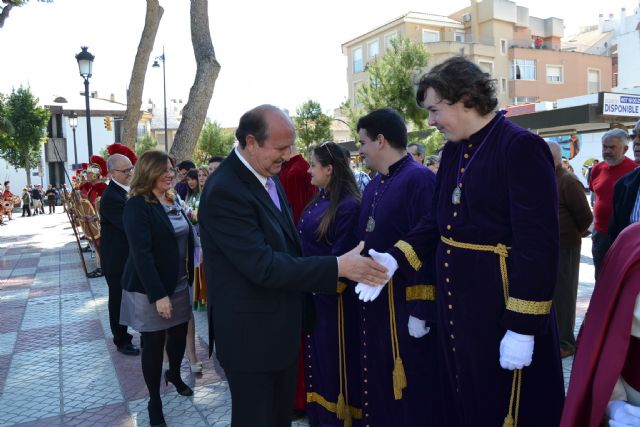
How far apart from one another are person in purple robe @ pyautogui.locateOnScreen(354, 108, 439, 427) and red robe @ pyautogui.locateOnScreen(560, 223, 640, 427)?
1098 millimetres

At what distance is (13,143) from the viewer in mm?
39875

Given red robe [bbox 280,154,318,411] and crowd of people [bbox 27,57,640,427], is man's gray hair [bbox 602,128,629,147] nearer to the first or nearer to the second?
red robe [bbox 280,154,318,411]

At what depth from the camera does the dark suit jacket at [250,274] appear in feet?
7.57

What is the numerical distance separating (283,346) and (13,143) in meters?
44.0

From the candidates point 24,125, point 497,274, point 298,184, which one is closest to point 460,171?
point 497,274

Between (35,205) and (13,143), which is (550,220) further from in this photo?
(13,143)

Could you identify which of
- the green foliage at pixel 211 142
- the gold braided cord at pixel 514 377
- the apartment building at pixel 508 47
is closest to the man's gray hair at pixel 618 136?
the gold braided cord at pixel 514 377

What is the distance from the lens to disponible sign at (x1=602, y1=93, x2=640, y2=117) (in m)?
20.9

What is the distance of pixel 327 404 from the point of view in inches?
141

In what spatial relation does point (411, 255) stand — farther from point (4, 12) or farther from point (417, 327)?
point (4, 12)

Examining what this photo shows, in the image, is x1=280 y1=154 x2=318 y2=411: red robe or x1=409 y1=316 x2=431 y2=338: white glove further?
x1=280 y1=154 x2=318 y2=411: red robe

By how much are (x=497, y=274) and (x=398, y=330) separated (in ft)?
3.19

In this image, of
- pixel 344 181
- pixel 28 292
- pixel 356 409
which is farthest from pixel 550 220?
pixel 28 292

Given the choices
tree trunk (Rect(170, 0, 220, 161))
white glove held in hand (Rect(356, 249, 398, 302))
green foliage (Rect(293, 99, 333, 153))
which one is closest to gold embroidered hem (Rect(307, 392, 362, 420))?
white glove held in hand (Rect(356, 249, 398, 302))
